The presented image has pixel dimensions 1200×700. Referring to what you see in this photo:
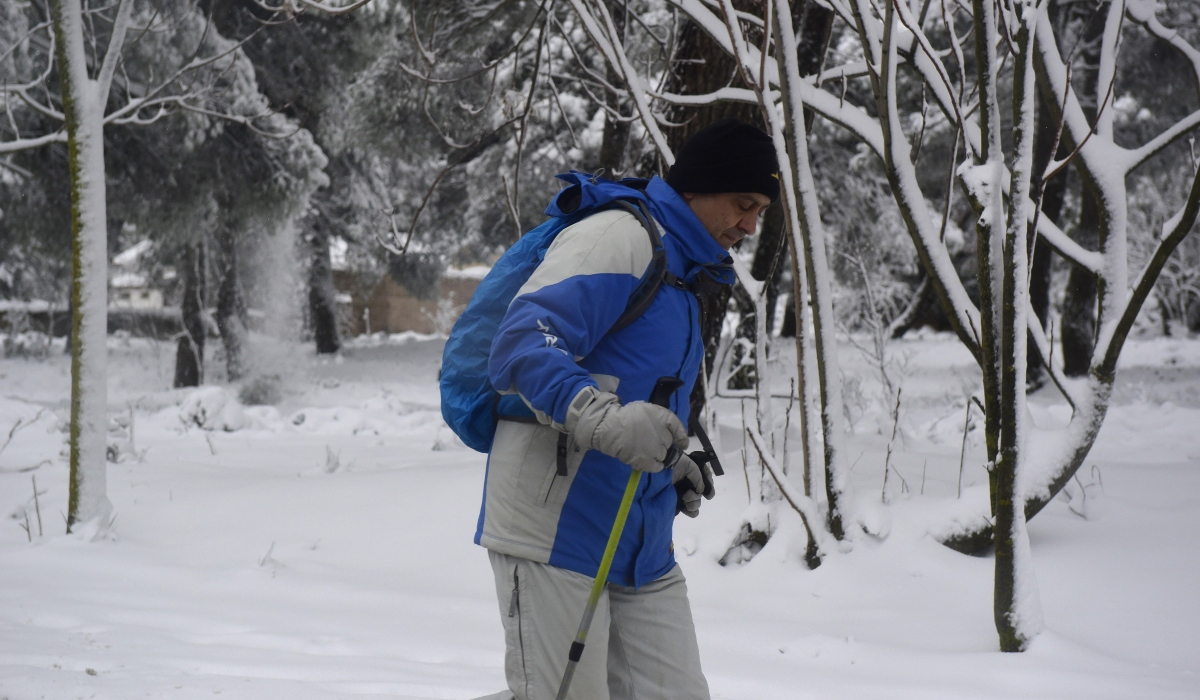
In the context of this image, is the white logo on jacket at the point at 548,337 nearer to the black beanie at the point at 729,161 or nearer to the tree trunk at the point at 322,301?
the black beanie at the point at 729,161

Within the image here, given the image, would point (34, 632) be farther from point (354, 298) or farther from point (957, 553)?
point (354, 298)

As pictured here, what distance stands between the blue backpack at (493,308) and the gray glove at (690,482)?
1.32 ft

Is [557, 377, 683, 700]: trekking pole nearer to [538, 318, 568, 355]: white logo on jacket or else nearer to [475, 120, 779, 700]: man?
[475, 120, 779, 700]: man

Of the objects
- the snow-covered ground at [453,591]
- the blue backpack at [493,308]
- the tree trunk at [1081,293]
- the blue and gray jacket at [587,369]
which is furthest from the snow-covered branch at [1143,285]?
the tree trunk at [1081,293]

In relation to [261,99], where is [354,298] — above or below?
below

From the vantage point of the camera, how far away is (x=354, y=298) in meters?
33.1

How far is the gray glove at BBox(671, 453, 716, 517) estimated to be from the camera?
193 centimetres

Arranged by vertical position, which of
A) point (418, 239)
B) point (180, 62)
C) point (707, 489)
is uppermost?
point (180, 62)

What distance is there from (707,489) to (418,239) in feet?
56.8

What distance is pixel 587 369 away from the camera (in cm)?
178

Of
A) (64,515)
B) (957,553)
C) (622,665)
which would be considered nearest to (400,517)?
(64,515)

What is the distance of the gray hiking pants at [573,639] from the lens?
68.8 inches

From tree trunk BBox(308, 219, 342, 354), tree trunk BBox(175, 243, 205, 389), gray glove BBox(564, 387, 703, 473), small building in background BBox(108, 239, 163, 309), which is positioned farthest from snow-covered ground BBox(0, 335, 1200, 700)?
small building in background BBox(108, 239, 163, 309)

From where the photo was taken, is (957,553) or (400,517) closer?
(957,553)
